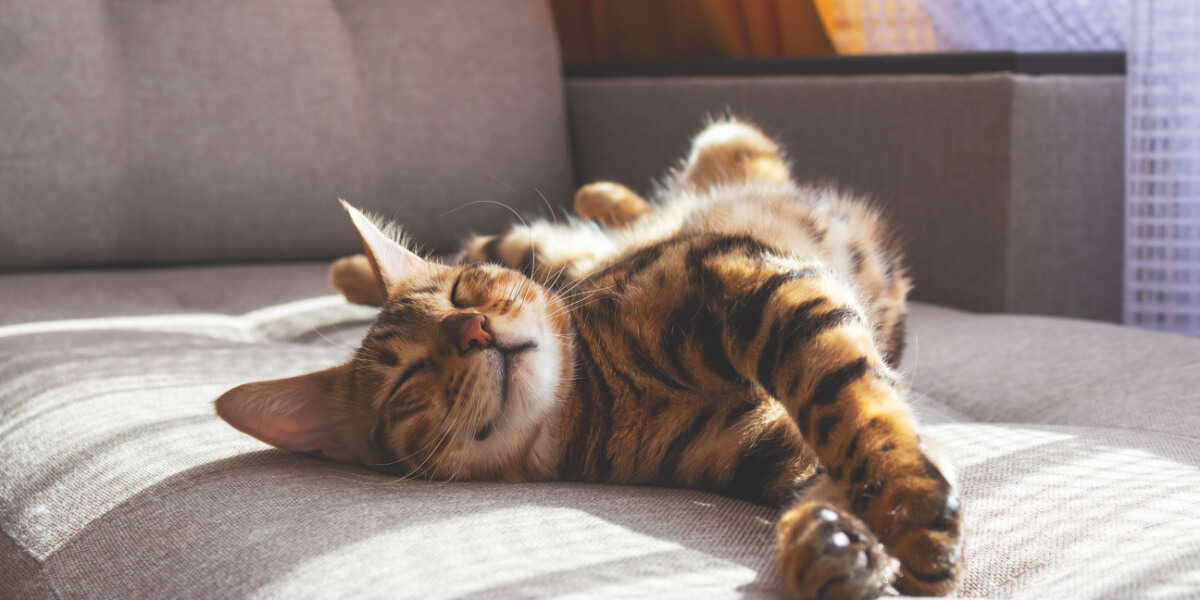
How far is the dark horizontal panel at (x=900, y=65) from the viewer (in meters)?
1.75

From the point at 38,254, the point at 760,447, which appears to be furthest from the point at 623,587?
the point at 38,254

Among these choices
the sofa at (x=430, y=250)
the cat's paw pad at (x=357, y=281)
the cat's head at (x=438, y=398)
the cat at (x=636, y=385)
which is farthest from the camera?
the cat's paw pad at (x=357, y=281)

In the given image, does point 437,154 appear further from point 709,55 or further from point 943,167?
point 943,167

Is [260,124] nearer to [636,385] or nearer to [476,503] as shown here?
[636,385]

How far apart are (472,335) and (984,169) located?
122cm

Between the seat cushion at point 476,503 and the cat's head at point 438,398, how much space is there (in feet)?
0.14

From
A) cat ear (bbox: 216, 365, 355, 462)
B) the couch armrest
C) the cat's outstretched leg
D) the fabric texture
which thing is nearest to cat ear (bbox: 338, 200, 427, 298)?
cat ear (bbox: 216, 365, 355, 462)

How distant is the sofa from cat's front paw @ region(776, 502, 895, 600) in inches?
1.2

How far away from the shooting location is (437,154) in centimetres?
215

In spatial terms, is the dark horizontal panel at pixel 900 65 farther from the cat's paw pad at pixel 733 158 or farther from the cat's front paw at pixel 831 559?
the cat's front paw at pixel 831 559

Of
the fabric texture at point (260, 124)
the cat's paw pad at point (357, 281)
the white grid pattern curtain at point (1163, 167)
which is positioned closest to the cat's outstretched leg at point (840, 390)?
the cat's paw pad at point (357, 281)

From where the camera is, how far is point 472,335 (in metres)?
0.95

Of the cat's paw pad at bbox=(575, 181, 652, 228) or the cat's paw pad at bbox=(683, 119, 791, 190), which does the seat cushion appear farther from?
the cat's paw pad at bbox=(575, 181, 652, 228)

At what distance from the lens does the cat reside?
2.70ft
